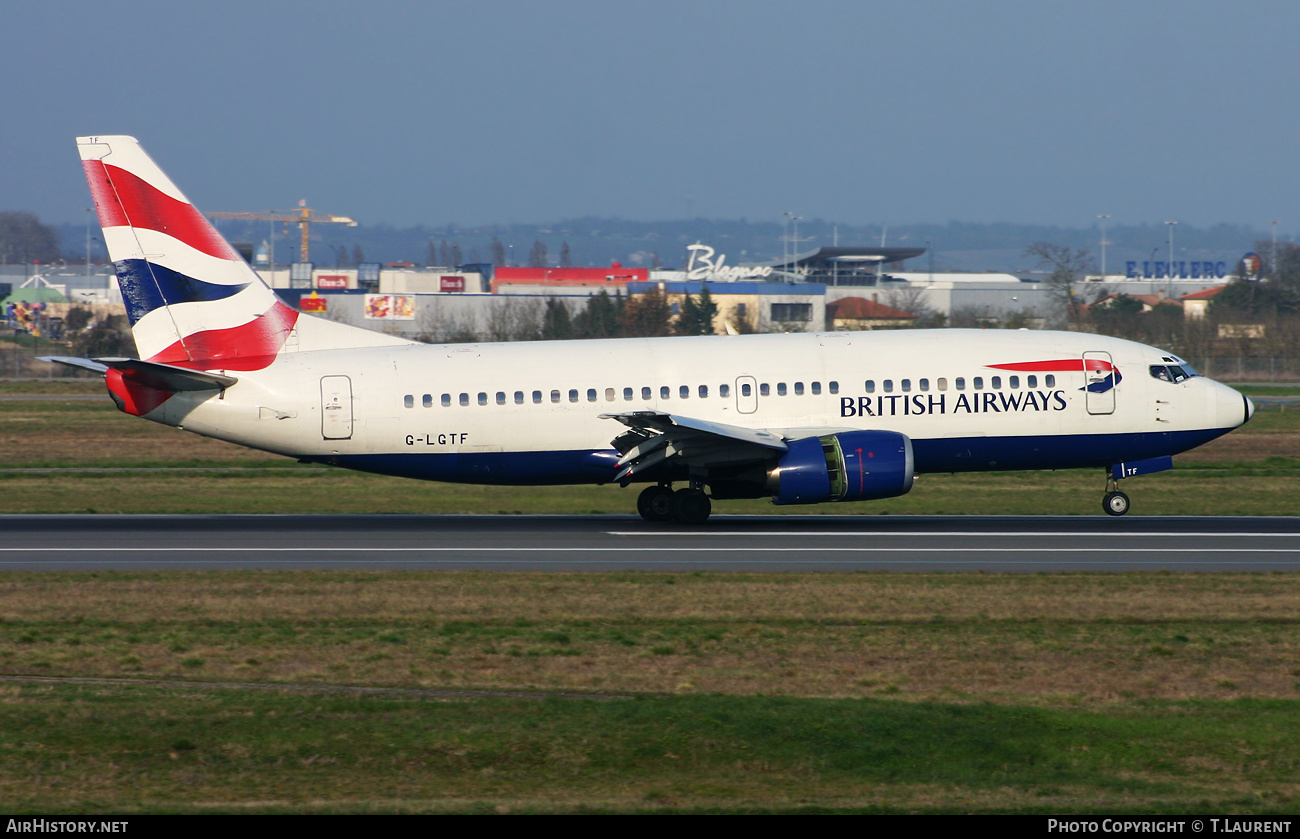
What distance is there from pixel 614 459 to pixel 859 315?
7088cm

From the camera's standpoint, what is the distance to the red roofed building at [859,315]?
7738cm

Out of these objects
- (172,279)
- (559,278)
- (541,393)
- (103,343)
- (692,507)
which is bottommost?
(692,507)

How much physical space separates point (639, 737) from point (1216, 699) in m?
5.98

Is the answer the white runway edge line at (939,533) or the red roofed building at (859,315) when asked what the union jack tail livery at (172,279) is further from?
the red roofed building at (859,315)

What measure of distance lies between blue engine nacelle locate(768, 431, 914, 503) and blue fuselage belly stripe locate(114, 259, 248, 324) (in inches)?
492

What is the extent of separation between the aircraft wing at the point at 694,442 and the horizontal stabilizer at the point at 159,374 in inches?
317

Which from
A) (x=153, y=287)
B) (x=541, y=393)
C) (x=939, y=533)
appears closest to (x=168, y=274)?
(x=153, y=287)

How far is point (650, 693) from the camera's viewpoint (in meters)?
12.8

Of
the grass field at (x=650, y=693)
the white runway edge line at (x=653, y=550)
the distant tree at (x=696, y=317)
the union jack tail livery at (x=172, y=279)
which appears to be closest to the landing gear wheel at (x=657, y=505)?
the white runway edge line at (x=653, y=550)

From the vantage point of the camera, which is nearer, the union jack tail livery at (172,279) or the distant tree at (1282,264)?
the union jack tail livery at (172,279)

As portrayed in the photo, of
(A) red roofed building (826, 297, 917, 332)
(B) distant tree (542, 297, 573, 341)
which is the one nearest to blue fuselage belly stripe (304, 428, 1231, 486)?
(B) distant tree (542, 297, 573, 341)

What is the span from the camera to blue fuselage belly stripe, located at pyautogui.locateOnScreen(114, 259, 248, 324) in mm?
26047

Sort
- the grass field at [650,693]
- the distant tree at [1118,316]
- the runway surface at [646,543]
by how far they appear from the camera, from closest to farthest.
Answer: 1. the grass field at [650,693]
2. the runway surface at [646,543]
3. the distant tree at [1118,316]

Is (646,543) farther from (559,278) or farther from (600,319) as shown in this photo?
(559,278)
